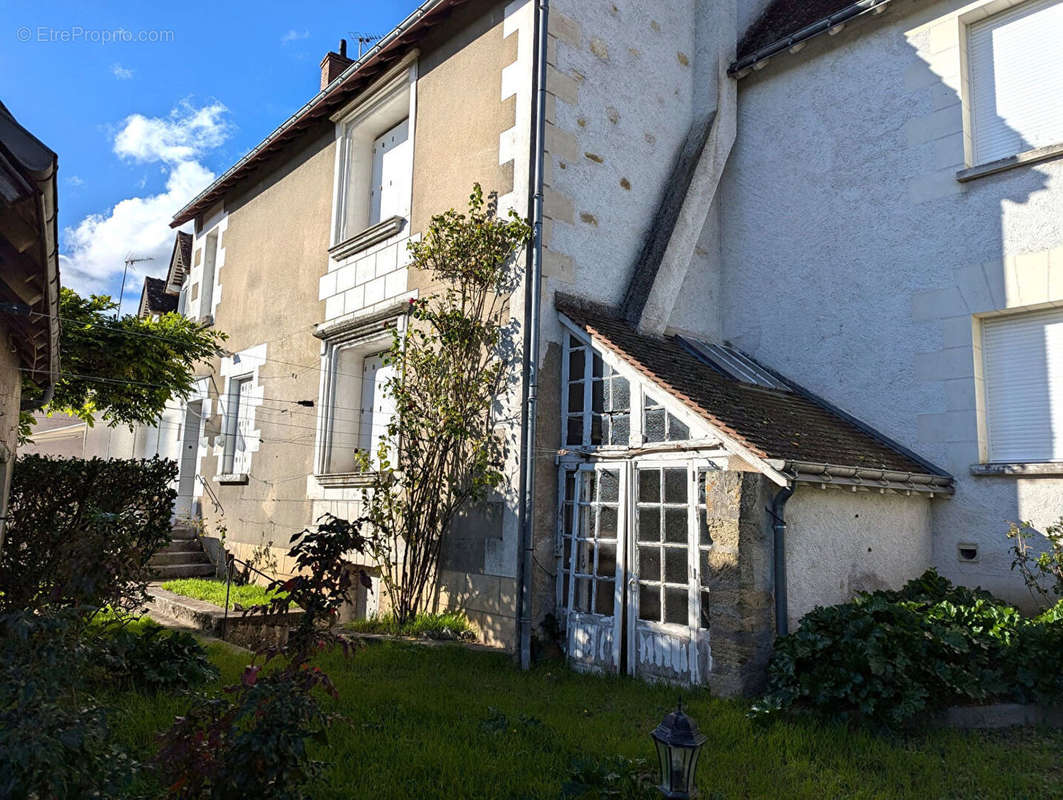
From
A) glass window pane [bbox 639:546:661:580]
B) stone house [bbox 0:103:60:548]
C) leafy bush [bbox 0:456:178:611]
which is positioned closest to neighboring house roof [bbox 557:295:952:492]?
glass window pane [bbox 639:546:661:580]

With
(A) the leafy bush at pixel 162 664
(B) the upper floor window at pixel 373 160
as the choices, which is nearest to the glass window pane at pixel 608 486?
(A) the leafy bush at pixel 162 664

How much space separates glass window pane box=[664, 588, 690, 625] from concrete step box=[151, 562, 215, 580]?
779cm

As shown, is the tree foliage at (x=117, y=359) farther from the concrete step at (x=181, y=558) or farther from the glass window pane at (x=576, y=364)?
the glass window pane at (x=576, y=364)

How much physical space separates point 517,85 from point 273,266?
5695 mm

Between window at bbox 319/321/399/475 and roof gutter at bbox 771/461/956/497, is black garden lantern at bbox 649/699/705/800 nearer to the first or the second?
roof gutter at bbox 771/461/956/497

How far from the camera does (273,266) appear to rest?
38.0ft

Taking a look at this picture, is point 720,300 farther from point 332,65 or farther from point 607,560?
point 332,65

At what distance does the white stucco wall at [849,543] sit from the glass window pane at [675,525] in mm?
833

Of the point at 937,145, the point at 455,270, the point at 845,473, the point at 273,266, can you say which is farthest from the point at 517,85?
the point at 273,266

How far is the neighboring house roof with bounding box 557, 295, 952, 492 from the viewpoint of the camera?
5.87 m

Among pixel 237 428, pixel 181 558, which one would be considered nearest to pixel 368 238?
pixel 237 428

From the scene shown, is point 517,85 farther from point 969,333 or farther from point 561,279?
point 969,333

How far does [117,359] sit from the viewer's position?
8.65 m

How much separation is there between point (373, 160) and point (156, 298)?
10.1 metres
